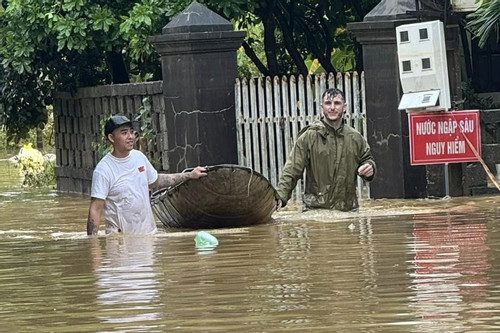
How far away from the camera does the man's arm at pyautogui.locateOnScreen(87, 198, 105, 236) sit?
12180mm

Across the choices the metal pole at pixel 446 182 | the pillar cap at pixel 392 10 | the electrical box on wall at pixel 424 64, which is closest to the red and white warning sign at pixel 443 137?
the electrical box on wall at pixel 424 64

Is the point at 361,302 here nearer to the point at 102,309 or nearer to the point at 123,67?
the point at 102,309

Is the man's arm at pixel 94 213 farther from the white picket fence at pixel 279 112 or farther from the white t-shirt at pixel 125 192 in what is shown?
the white picket fence at pixel 279 112

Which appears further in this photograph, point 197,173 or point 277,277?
point 197,173

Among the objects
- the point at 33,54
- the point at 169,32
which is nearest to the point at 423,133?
the point at 169,32

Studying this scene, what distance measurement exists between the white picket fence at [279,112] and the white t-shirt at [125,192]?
15.4 feet

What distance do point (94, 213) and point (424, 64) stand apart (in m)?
4.43

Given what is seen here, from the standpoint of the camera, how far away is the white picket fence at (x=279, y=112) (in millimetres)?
16641

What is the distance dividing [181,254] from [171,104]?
694cm

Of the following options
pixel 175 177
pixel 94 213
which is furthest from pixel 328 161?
pixel 94 213

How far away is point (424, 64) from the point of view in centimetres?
1501

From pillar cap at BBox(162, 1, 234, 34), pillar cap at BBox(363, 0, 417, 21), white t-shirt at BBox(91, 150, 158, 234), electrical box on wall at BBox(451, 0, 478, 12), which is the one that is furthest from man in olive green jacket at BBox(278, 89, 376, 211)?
pillar cap at BBox(162, 1, 234, 34)

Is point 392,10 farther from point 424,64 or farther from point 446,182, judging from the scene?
point 446,182

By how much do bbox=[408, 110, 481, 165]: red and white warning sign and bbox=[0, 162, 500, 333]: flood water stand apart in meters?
1.11
